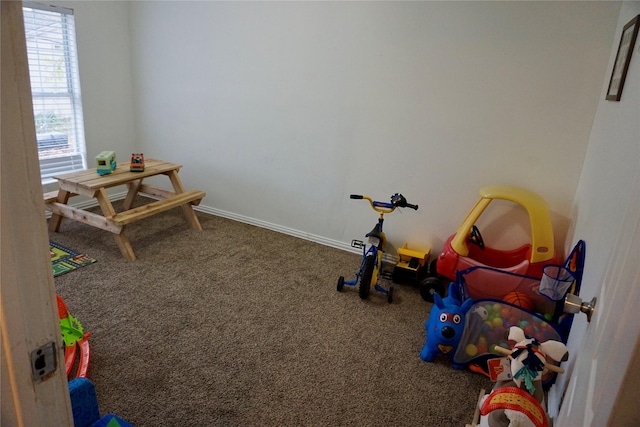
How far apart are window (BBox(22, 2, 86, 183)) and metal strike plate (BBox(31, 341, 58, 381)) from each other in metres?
3.09

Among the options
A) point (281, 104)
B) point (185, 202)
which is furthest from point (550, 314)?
point (185, 202)

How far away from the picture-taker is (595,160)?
2143 millimetres

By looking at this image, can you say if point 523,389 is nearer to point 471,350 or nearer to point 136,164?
point 471,350

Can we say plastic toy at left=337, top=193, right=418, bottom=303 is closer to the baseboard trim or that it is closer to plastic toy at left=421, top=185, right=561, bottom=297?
plastic toy at left=421, top=185, right=561, bottom=297

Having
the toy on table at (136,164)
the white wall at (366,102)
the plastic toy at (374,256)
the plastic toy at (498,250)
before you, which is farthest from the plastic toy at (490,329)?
the toy on table at (136,164)

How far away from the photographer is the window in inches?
127

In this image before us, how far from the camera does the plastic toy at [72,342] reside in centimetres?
183

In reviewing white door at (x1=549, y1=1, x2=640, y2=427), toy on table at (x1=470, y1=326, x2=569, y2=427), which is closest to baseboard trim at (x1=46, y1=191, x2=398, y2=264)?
toy on table at (x1=470, y1=326, x2=569, y2=427)

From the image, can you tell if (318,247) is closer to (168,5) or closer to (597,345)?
(168,5)

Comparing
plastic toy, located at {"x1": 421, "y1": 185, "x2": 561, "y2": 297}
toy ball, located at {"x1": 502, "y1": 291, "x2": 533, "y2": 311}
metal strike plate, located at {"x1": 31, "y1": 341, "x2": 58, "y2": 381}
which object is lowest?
toy ball, located at {"x1": 502, "y1": 291, "x2": 533, "y2": 311}

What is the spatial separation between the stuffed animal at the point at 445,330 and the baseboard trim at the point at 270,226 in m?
1.16

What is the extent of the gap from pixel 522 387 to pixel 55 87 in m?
3.83

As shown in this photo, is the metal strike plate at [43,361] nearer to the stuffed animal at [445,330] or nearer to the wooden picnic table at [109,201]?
the stuffed animal at [445,330]

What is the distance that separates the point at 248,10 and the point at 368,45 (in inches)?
40.5
